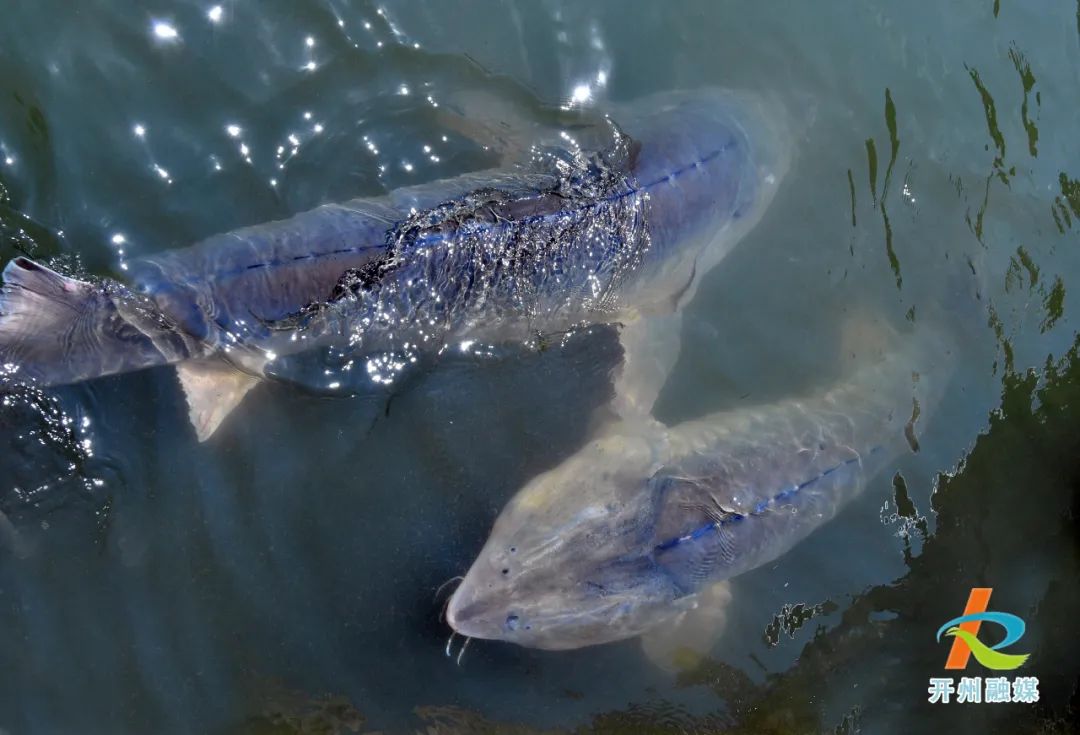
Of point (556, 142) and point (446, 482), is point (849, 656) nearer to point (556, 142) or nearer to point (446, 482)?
point (446, 482)

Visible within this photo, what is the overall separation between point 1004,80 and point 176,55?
5.90 metres

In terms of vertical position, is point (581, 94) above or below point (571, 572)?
above

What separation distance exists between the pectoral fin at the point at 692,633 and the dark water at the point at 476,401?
82 millimetres

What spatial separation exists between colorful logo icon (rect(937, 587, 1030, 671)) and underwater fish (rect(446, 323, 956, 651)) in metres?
1.10

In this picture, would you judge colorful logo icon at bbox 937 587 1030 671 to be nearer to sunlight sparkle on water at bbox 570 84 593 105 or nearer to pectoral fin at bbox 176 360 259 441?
sunlight sparkle on water at bbox 570 84 593 105

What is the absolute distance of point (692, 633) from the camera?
5.05 metres

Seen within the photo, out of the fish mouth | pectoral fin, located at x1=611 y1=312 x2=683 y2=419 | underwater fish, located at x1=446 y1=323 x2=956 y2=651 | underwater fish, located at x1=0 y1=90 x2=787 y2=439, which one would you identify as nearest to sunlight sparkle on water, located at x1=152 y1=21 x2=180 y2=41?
underwater fish, located at x1=0 y1=90 x2=787 y2=439

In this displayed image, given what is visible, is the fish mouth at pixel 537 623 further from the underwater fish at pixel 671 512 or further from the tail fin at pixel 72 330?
the tail fin at pixel 72 330

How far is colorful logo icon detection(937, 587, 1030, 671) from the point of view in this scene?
5520 millimetres

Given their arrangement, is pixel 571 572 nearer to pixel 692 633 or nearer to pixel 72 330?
pixel 692 633

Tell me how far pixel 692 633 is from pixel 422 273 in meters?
2.62

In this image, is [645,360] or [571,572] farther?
[645,360]
